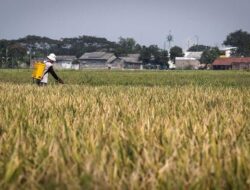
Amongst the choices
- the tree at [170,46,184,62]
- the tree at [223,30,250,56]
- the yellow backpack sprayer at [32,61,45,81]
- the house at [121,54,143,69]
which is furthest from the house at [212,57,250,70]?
the yellow backpack sprayer at [32,61,45,81]

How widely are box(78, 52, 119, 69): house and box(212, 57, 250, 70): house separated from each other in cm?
3149

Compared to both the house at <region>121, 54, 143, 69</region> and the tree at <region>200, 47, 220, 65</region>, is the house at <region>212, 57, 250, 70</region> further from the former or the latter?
the house at <region>121, 54, 143, 69</region>

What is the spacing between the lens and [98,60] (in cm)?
13175

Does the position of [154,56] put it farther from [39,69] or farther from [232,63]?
[39,69]

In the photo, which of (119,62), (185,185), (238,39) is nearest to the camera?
(185,185)

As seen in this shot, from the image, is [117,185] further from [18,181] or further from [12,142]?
[12,142]

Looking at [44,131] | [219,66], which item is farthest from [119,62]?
[44,131]

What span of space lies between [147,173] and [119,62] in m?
129

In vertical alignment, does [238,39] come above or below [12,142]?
above

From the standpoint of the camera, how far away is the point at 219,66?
11550cm

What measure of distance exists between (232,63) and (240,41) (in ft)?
137

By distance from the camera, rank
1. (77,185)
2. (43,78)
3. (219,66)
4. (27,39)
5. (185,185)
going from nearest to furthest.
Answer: (77,185), (185,185), (43,78), (219,66), (27,39)

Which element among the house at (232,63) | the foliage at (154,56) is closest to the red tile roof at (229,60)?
the house at (232,63)

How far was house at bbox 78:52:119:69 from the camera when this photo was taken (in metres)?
129
